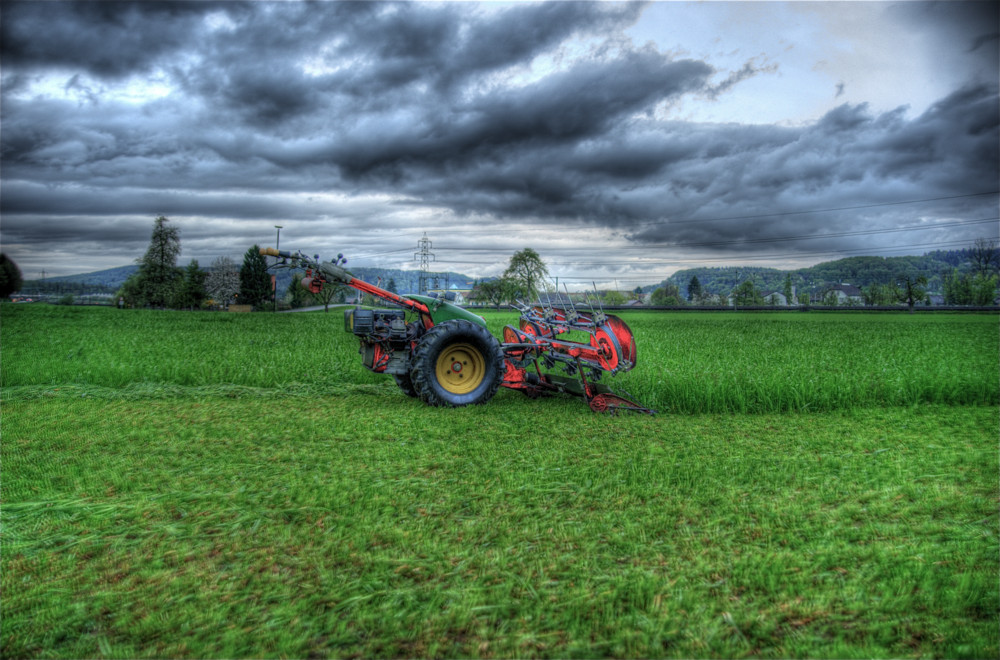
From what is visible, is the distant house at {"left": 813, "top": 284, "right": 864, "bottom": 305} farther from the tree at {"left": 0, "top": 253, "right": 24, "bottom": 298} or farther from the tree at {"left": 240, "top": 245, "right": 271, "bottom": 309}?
the tree at {"left": 0, "top": 253, "right": 24, "bottom": 298}

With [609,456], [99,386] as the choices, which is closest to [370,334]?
[609,456]

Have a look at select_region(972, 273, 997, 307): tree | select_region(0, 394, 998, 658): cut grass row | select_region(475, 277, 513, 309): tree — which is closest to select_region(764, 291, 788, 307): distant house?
select_region(972, 273, 997, 307): tree

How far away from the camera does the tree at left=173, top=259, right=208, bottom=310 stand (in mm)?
59281

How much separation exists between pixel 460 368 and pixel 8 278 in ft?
138

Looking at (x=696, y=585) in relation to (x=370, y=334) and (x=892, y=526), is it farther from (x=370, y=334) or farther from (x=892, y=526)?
(x=370, y=334)

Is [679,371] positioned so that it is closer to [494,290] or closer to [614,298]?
[494,290]

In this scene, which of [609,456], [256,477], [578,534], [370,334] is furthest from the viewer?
[370,334]

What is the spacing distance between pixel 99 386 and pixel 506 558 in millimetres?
8345

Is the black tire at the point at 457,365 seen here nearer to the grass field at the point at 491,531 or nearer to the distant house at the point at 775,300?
the grass field at the point at 491,531

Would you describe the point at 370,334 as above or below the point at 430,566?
above

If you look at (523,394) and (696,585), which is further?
(523,394)

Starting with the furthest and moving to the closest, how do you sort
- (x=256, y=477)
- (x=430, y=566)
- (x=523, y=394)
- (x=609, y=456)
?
(x=523, y=394)
(x=609, y=456)
(x=256, y=477)
(x=430, y=566)

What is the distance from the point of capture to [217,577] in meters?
2.64

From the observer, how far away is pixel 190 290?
6022 cm
